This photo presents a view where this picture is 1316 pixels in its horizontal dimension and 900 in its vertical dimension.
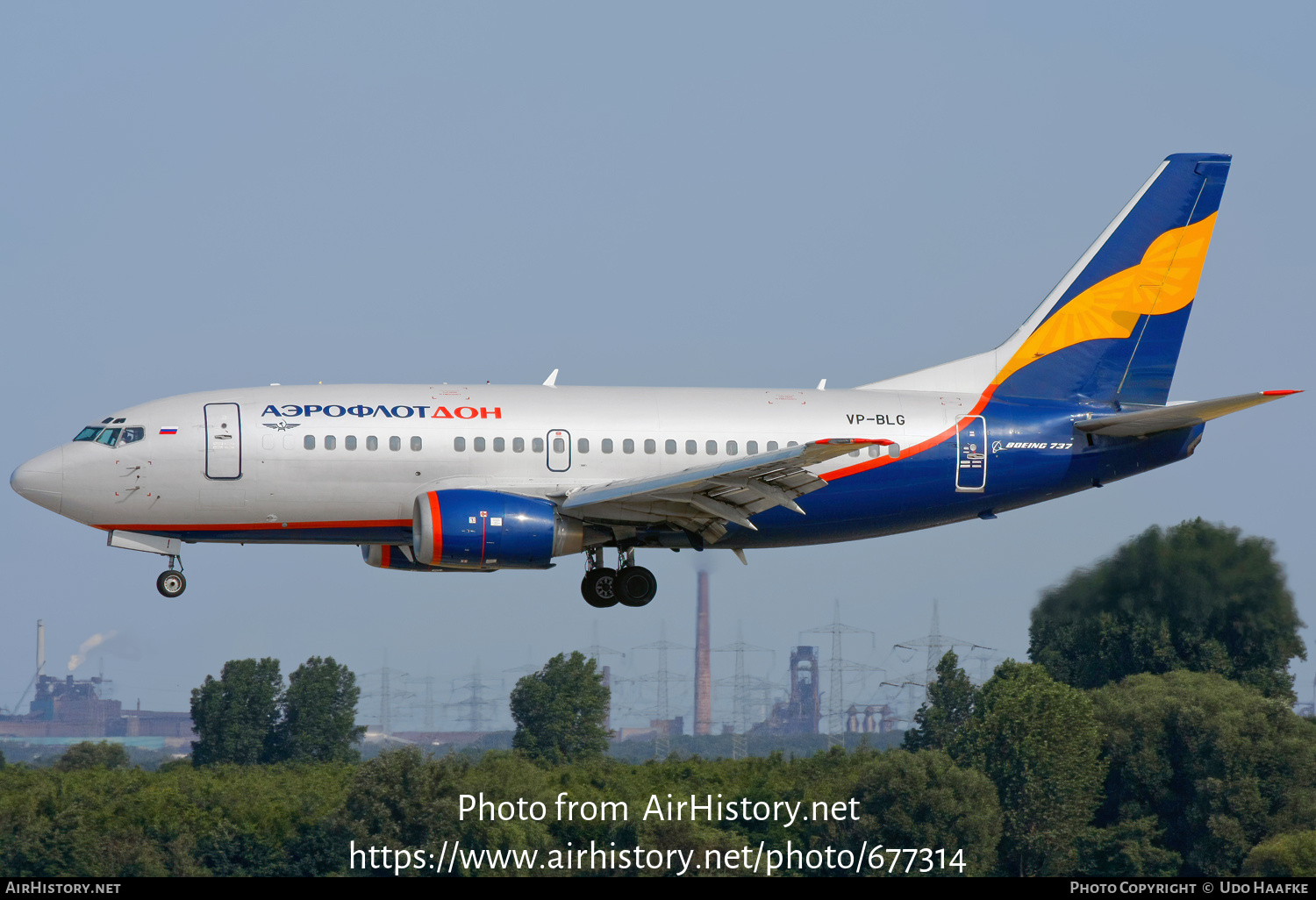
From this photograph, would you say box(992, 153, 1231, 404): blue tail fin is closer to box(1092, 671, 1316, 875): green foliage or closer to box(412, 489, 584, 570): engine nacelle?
box(412, 489, 584, 570): engine nacelle

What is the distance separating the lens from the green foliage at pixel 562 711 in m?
133

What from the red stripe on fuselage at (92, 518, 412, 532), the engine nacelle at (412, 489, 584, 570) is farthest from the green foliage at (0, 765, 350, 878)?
the engine nacelle at (412, 489, 584, 570)

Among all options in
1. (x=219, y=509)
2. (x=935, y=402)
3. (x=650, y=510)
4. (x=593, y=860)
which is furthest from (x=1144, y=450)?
(x=593, y=860)

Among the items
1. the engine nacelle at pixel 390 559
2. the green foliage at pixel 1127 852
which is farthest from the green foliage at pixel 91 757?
the engine nacelle at pixel 390 559

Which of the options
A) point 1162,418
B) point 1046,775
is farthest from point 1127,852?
point 1162,418

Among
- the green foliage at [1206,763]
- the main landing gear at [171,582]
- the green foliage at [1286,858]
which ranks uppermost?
the main landing gear at [171,582]

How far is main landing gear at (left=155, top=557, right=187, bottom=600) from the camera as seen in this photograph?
36906 millimetres

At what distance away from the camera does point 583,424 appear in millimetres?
36750

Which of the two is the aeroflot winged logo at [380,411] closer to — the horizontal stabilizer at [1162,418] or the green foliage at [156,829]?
the horizontal stabilizer at [1162,418]

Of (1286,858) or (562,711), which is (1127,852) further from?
(562,711)

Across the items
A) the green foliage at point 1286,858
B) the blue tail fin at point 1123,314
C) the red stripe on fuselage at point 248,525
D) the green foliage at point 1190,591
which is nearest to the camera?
the red stripe on fuselage at point 248,525

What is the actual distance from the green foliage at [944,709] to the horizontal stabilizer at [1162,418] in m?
84.0

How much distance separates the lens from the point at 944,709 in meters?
123

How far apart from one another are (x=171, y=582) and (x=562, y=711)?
99144 mm
